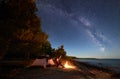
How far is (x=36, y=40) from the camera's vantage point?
900 inches

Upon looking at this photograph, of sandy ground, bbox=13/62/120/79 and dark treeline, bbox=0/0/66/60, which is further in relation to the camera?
dark treeline, bbox=0/0/66/60

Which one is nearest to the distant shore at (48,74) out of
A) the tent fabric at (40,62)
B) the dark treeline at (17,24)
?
the tent fabric at (40,62)

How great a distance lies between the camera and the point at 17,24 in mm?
20109

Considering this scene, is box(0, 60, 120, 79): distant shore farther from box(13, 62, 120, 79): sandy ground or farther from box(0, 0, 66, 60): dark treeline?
box(0, 0, 66, 60): dark treeline

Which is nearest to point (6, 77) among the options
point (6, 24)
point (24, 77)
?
point (24, 77)

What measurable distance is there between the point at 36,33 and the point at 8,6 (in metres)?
4.82

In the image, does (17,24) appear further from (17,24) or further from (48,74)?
(48,74)

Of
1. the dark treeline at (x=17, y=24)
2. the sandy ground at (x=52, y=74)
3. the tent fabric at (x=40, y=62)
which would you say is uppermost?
the dark treeline at (x=17, y=24)

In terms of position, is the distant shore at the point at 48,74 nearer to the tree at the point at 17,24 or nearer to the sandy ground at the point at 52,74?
the sandy ground at the point at 52,74

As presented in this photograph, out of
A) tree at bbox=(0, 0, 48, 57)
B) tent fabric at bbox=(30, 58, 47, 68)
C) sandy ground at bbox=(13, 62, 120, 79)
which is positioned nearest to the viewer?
sandy ground at bbox=(13, 62, 120, 79)

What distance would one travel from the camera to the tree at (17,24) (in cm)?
1916

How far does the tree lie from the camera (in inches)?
754

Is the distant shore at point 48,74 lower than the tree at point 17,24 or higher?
lower

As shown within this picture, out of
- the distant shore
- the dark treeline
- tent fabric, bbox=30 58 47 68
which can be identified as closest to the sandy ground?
the distant shore
